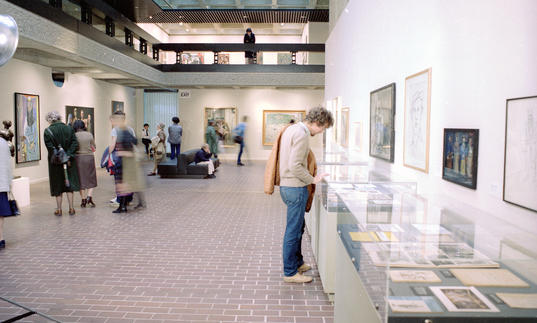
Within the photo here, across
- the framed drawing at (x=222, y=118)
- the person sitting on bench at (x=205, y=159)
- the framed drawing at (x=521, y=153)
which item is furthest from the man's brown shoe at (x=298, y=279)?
the framed drawing at (x=222, y=118)

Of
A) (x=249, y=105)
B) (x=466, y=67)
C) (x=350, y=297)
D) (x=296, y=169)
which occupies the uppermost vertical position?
(x=249, y=105)

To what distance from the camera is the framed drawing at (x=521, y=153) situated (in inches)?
97.2

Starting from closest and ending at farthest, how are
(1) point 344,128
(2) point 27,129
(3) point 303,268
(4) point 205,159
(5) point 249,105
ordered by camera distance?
(3) point 303,268 < (1) point 344,128 < (2) point 27,129 < (4) point 205,159 < (5) point 249,105

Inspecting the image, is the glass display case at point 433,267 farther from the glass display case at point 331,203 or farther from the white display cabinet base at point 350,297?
the glass display case at point 331,203

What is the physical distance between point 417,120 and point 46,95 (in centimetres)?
1184

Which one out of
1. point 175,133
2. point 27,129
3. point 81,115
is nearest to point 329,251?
point 27,129

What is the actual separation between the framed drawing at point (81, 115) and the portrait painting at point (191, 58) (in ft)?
15.9

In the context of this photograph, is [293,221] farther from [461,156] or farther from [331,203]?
[461,156]

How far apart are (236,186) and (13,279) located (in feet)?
24.8

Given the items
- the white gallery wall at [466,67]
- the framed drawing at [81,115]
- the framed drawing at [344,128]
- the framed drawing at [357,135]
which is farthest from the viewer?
the framed drawing at [81,115]

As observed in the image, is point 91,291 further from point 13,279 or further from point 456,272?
point 456,272

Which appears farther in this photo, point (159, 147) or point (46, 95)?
point (159, 147)

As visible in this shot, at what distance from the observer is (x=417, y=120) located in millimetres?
4508

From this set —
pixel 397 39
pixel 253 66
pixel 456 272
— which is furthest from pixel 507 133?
pixel 253 66
